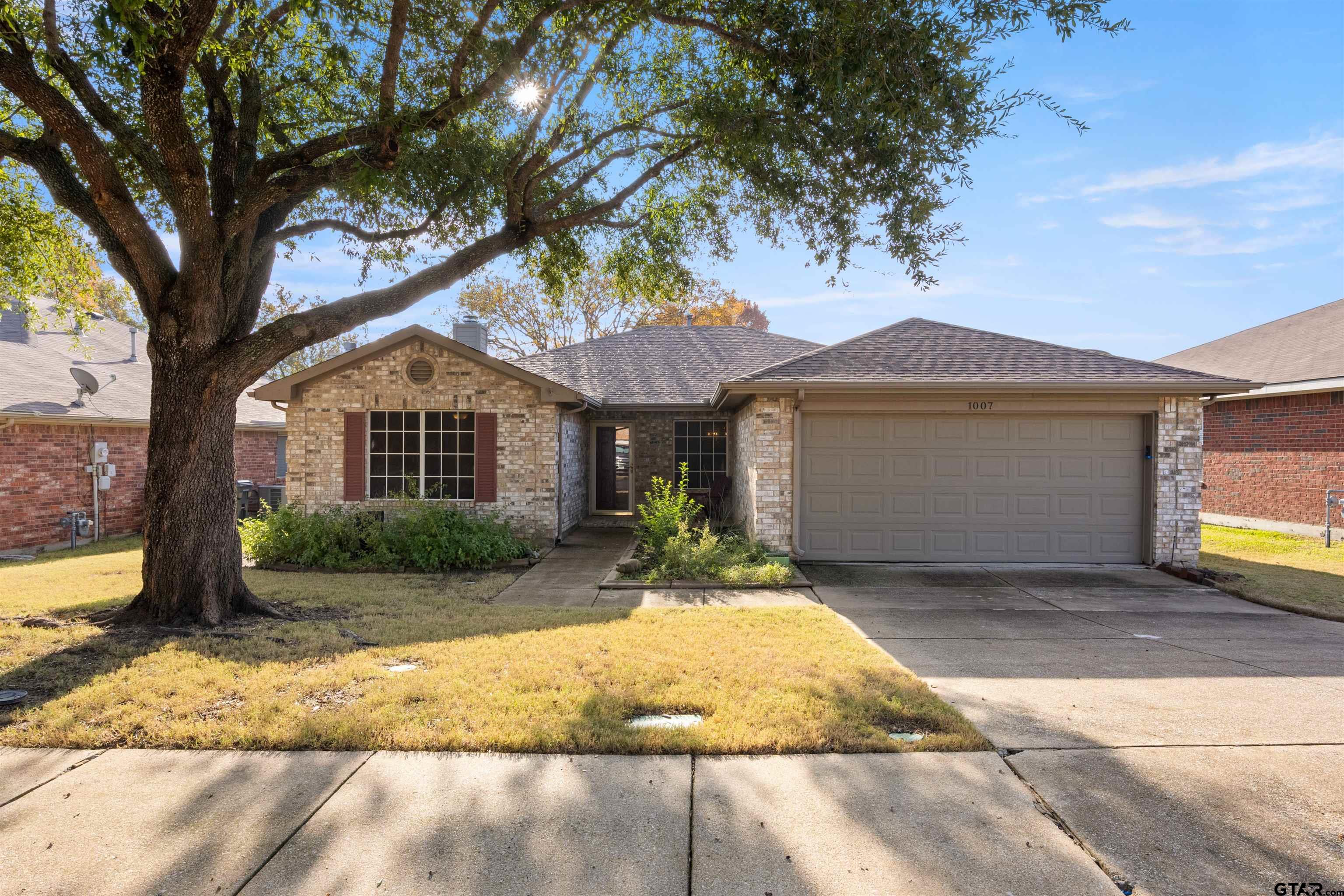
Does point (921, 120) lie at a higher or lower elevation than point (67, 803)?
higher

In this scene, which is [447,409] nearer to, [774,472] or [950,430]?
[774,472]

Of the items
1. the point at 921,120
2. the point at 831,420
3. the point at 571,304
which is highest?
the point at 571,304

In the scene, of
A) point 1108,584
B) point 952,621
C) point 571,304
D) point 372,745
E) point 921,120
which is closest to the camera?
point 372,745

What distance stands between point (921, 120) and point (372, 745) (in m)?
6.56

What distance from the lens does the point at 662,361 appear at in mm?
16922

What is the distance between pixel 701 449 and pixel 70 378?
1347cm

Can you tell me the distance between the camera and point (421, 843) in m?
2.85

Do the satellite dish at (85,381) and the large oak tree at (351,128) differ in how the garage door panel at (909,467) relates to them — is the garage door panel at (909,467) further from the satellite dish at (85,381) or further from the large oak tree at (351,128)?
the satellite dish at (85,381)

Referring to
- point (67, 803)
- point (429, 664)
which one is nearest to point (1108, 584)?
point (429, 664)

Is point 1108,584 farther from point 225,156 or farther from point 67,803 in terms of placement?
point 225,156

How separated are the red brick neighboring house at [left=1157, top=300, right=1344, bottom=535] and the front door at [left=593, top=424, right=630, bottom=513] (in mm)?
12940

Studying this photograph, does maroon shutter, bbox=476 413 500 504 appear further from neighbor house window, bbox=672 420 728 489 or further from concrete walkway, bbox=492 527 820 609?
neighbor house window, bbox=672 420 728 489

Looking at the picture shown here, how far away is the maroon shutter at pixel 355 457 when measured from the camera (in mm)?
11258

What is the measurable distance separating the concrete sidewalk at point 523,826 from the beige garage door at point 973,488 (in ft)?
20.6
